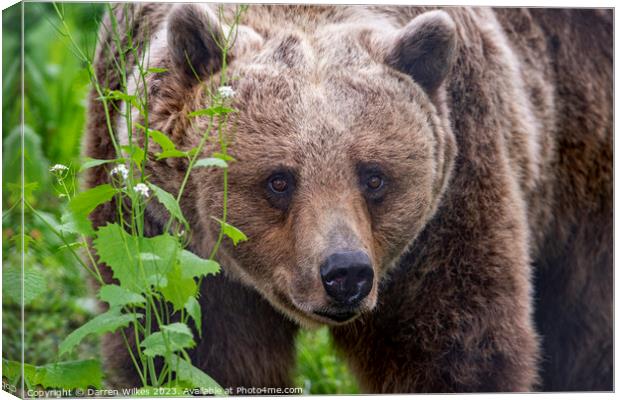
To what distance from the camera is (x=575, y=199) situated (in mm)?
6707

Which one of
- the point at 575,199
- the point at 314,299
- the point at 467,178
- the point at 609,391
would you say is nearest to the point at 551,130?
the point at 575,199

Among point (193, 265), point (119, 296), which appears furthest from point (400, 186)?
point (119, 296)

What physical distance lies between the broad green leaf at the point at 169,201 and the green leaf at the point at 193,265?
154 millimetres

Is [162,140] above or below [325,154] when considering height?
above

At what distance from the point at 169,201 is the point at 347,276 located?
2.75ft

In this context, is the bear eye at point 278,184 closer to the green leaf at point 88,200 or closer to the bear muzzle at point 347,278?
the bear muzzle at point 347,278

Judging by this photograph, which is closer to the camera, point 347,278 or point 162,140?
point 347,278

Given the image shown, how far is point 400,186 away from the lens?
5.48 meters

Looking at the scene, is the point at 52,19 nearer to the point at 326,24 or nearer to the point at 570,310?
the point at 326,24

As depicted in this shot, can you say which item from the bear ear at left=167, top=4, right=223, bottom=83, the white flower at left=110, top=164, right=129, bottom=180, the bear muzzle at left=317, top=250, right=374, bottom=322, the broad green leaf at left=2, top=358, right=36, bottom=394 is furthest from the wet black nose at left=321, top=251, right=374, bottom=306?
the broad green leaf at left=2, top=358, right=36, bottom=394

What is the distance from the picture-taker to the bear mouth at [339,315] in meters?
5.20

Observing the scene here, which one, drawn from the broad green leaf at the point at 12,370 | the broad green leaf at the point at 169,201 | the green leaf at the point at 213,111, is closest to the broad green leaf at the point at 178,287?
the broad green leaf at the point at 169,201

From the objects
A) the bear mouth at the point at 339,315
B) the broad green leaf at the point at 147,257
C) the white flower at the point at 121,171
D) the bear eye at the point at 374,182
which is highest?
the white flower at the point at 121,171

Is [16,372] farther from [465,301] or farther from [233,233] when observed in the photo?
[465,301]
